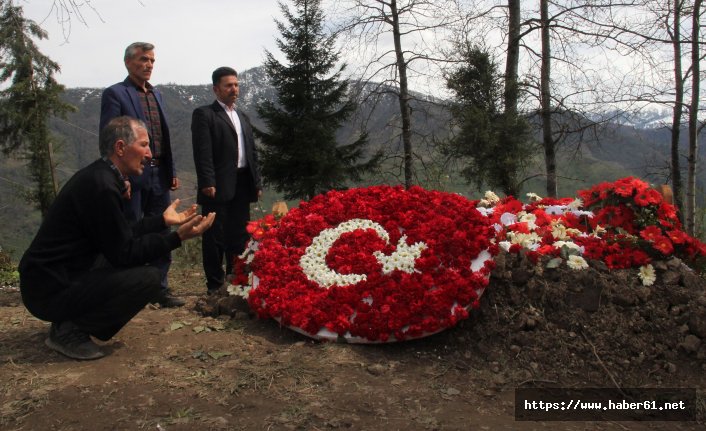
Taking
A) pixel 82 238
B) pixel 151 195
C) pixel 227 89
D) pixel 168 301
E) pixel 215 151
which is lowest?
pixel 168 301

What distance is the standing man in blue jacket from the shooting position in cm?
454

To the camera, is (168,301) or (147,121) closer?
(147,121)

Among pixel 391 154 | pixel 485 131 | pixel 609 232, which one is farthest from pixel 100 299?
pixel 485 131

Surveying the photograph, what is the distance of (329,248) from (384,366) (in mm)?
1400

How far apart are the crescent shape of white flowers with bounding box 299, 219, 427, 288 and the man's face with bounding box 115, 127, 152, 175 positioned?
65.2 inches

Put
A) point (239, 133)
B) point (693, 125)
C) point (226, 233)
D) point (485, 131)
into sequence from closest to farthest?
point (239, 133) → point (226, 233) → point (693, 125) → point (485, 131)

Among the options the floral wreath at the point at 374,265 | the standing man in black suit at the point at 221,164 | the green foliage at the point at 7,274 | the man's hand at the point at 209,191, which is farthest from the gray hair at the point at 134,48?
the green foliage at the point at 7,274

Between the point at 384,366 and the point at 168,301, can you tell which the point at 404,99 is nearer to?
the point at 168,301

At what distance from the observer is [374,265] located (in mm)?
4367

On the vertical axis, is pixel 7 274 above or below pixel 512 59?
below

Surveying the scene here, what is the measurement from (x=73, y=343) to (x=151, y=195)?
1.60 m

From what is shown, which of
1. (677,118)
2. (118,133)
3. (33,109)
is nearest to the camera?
(118,133)

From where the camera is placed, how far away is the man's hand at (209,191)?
16.4 ft

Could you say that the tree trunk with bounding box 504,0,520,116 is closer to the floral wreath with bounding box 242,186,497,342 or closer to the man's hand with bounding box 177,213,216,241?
the floral wreath with bounding box 242,186,497,342
